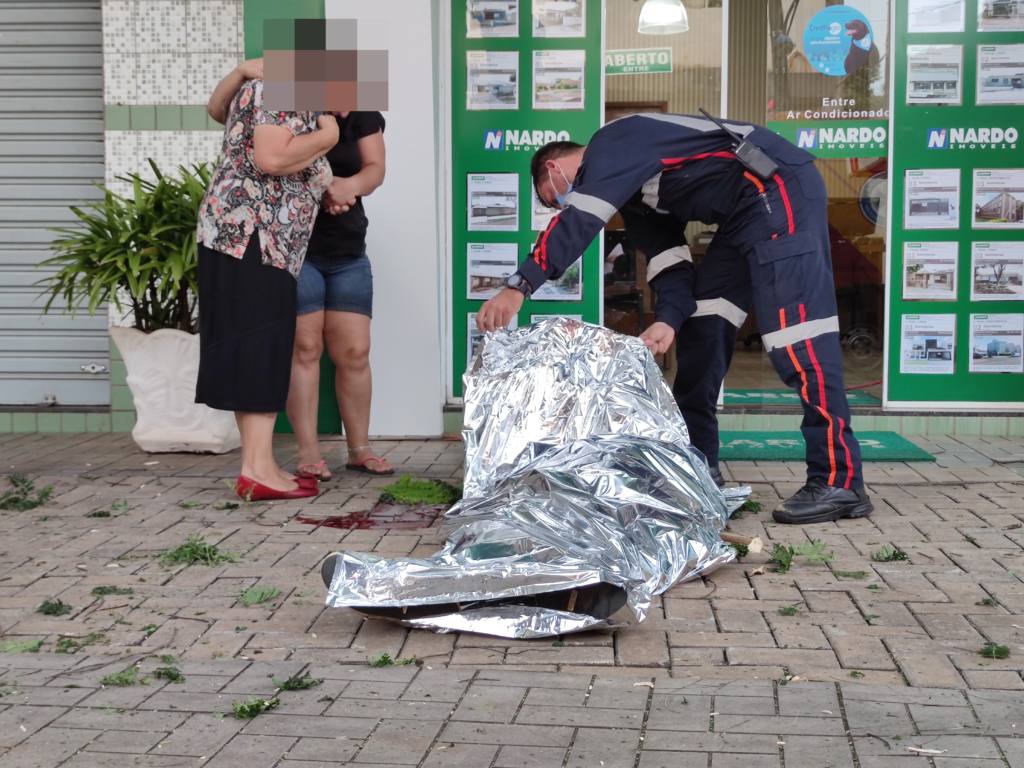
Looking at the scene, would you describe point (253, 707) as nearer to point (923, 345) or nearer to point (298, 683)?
point (298, 683)

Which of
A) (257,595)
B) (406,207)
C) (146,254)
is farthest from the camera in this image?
(406,207)

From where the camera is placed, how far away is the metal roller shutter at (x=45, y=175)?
7.52m

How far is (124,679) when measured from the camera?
3.32 metres

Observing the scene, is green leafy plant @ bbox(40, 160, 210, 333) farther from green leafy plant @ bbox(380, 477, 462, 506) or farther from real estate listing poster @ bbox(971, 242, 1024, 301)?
real estate listing poster @ bbox(971, 242, 1024, 301)

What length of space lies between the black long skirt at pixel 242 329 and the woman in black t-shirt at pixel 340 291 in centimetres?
47

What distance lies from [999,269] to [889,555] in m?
3.27

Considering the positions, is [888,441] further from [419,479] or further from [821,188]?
[419,479]

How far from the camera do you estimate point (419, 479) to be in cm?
593

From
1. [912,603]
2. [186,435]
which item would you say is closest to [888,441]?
[912,603]

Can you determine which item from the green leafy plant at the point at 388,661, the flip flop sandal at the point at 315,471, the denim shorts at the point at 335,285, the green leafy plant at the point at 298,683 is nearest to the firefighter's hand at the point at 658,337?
the denim shorts at the point at 335,285

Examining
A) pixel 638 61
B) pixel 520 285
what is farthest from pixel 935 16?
pixel 520 285

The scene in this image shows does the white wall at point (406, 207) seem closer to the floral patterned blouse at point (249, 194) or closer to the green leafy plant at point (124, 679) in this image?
the floral patterned blouse at point (249, 194)

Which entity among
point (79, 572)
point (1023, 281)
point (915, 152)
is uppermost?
point (915, 152)

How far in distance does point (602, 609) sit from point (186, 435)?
11.5 ft
